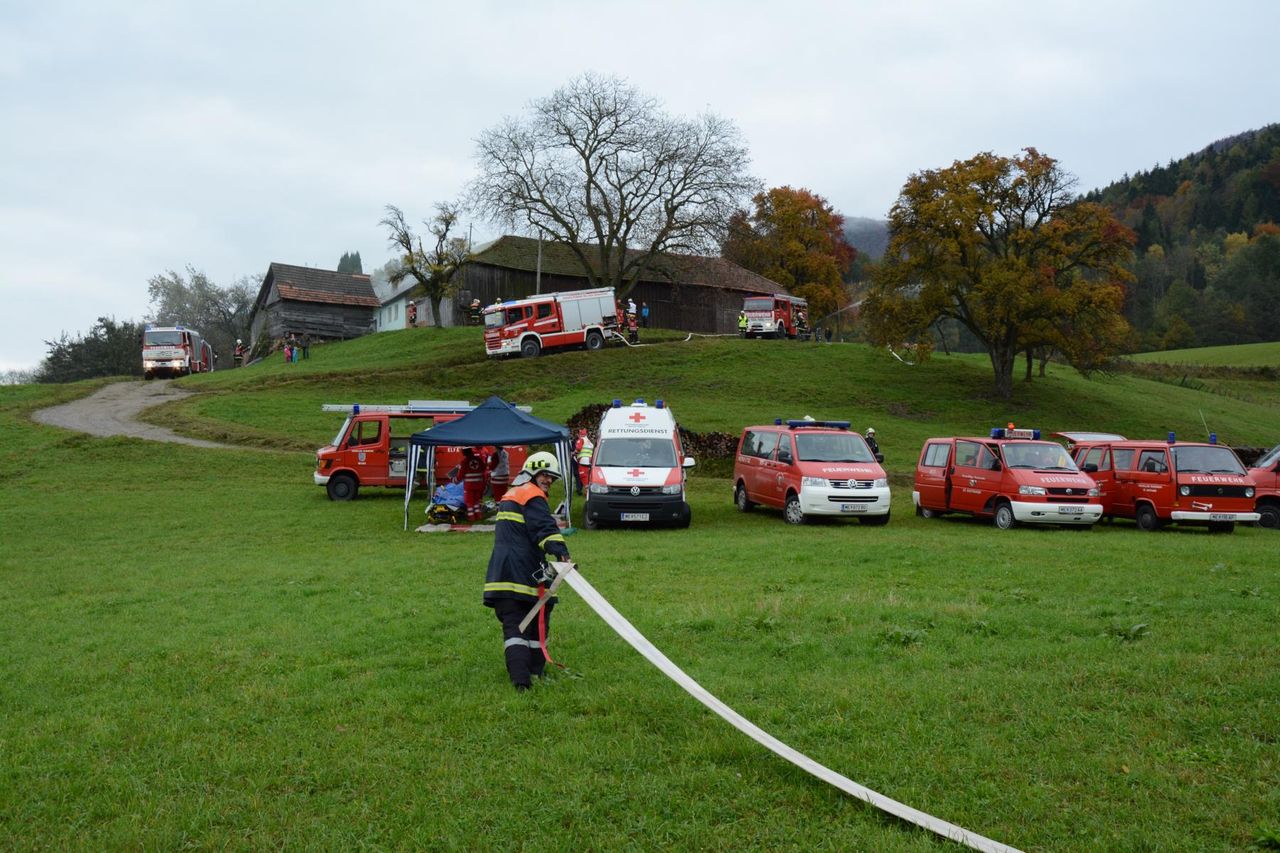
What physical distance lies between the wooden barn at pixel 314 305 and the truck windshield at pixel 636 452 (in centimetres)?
4962

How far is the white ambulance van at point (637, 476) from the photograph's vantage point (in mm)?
16453

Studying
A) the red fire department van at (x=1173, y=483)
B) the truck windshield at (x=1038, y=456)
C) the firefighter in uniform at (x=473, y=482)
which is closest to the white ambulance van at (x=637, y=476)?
the firefighter in uniform at (x=473, y=482)

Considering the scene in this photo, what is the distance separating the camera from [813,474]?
16.9 meters

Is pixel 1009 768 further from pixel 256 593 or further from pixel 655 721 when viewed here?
pixel 256 593

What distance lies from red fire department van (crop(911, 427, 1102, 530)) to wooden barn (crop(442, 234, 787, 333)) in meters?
35.5

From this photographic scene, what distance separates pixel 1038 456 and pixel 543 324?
26971 millimetres

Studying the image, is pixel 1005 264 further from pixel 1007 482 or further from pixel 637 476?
pixel 637 476

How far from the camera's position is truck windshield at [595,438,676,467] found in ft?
56.8

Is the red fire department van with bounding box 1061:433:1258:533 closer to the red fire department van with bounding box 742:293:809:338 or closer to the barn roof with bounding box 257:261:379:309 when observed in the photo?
the red fire department van with bounding box 742:293:809:338

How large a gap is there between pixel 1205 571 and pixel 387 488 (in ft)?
55.8

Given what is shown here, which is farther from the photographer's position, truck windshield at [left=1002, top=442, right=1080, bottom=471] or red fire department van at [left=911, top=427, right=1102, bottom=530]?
truck windshield at [left=1002, top=442, right=1080, bottom=471]

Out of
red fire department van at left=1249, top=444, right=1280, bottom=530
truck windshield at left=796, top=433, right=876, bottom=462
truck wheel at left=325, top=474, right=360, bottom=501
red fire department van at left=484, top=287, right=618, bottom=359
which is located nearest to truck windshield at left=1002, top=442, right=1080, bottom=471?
truck windshield at left=796, top=433, right=876, bottom=462

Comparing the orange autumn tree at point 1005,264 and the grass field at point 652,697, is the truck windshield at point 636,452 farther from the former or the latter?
the orange autumn tree at point 1005,264

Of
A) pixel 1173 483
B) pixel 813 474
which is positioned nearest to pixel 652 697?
pixel 813 474
